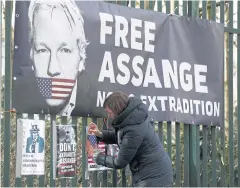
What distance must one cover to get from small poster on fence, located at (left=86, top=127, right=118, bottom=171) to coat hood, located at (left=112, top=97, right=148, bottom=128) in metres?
0.64

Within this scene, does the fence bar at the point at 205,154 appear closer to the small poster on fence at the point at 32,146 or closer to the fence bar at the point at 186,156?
the fence bar at the point at 186,156

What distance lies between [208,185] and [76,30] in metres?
2.64

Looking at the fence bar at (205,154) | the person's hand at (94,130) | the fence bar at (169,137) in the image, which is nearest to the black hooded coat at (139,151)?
the person's hand at (94,130)

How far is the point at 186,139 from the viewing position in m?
6.92

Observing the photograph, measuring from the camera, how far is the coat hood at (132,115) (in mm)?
5328

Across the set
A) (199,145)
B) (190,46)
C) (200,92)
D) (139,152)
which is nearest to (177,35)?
(190,46)

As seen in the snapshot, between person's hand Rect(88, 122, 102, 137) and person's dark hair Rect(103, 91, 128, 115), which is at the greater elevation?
person's dark hair Rect(103, 91, 128, 115)

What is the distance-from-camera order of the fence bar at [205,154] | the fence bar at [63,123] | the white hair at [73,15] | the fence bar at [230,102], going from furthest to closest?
1. the fence bar at [230,102]
2. the fence bar at [205,154]
3. the fence bar at [63,123]
4. the white hair at [73,15]

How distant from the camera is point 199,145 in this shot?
7.02 metres

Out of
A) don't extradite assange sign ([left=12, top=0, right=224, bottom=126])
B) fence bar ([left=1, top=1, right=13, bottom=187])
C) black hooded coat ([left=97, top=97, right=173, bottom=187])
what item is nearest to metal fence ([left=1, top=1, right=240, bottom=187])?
fence bar ([left=1, top=1, right=13, bottom=187])

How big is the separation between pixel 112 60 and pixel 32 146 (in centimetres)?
127

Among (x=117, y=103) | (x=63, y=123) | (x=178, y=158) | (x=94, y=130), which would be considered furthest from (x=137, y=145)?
(x=178, y=158)

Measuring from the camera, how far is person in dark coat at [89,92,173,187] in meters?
5.33

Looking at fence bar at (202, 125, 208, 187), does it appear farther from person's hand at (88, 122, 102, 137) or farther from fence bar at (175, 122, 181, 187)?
person's hand at (88, 122, 102, 137)
